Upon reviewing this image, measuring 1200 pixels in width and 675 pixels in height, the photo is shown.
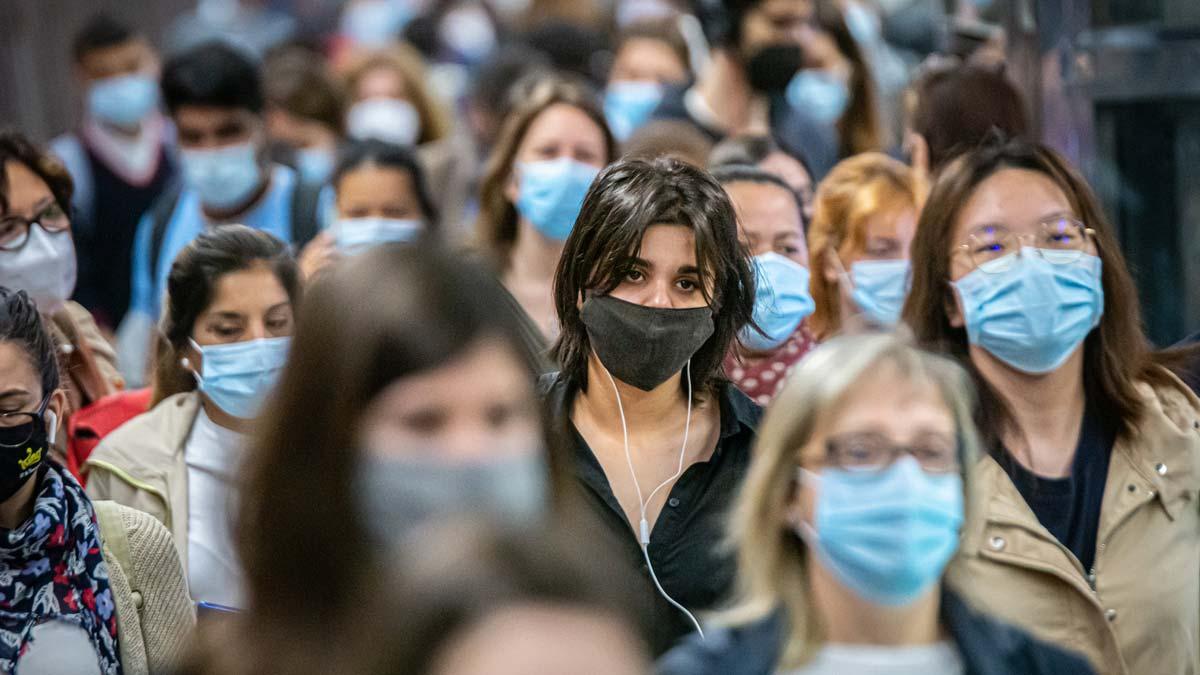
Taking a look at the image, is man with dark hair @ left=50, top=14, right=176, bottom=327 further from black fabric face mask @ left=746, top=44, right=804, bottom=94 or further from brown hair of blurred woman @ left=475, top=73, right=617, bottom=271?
black fabric face mask @ left=746, top=44, right=804, bottom=94

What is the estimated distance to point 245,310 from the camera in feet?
16.3

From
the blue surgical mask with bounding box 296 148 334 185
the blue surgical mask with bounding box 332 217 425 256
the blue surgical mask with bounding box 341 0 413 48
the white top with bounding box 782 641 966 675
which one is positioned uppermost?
the white top with bounding box 782 641 966 675

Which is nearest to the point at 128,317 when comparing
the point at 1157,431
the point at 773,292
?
the point at 773,292

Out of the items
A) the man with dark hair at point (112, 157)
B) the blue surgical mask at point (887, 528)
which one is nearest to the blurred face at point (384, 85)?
the man with dark hair at point (112, 157)

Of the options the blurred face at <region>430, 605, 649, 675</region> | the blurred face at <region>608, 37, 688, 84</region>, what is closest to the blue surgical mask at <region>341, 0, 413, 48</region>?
the blurred face at <region>608, 37, 688, 84</region>

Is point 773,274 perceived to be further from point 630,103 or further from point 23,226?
point 630,103

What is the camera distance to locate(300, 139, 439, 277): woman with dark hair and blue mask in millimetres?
6551

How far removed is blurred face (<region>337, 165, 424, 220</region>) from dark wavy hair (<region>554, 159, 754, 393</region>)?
2.50m

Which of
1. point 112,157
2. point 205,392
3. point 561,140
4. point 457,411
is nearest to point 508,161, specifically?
point 561,140

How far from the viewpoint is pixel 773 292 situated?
510 centimetres

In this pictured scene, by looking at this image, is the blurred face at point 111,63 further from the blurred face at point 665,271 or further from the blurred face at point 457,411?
the blurred face at point 457,411

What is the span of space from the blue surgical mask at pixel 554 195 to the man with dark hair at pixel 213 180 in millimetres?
1258

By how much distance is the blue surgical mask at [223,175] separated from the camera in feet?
23.6

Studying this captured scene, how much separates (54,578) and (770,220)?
246 cm
